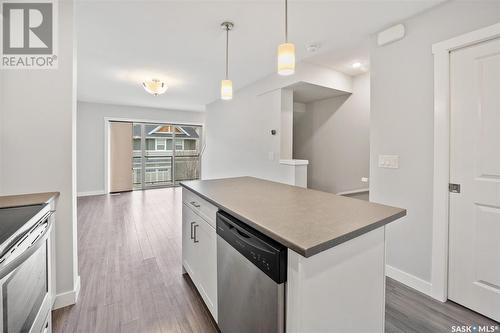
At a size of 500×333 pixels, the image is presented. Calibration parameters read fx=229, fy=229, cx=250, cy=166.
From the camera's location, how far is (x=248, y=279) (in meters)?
1.15

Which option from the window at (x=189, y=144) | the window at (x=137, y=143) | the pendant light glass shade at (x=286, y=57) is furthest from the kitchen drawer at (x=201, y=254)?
the window at (x=189, y=144)

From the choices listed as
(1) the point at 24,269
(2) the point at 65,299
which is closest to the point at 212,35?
(1) the point at 24,269

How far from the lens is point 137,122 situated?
688 centimetres

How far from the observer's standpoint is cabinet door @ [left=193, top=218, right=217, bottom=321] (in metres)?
1.59

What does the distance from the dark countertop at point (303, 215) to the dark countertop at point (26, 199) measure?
1.03 meters

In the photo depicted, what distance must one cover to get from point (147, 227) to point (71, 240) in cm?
194

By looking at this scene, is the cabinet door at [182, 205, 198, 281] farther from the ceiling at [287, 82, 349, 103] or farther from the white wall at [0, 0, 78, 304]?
the ceiling at [287, 82, 349, 103]

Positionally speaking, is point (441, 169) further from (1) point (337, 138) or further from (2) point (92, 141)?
(2) point (92, 141)

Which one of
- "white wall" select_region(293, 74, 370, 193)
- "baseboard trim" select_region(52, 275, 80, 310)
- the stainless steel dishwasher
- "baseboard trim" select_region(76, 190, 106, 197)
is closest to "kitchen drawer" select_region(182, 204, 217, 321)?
the stainless steel dishwasher

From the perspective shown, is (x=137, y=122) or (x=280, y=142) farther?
(x=137, y=122)

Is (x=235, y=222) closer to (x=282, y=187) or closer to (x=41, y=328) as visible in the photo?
(x=282, y=187)

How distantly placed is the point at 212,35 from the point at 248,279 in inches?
101

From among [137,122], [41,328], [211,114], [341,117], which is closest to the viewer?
[41,328]

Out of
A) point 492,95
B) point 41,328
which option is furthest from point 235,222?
point 492,95
